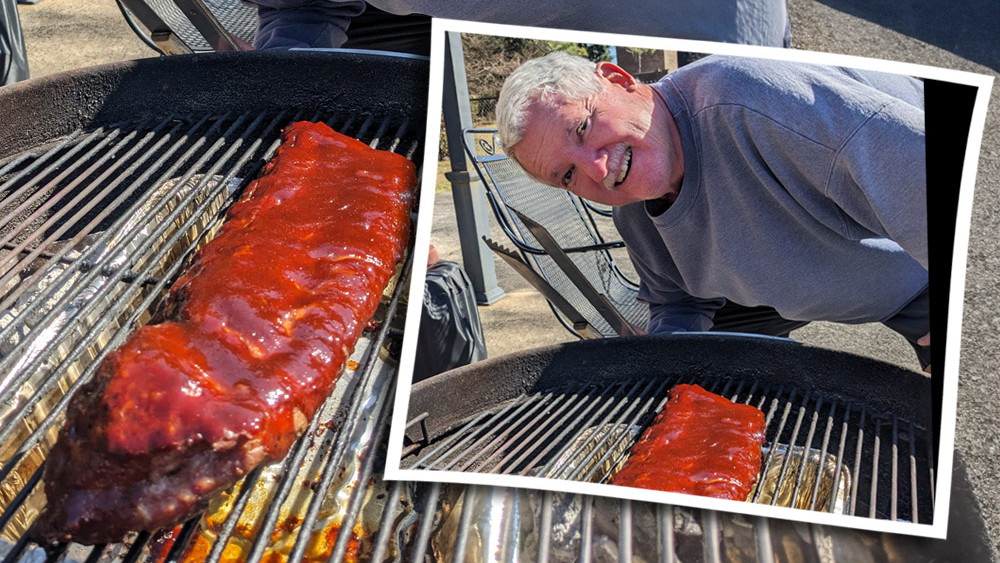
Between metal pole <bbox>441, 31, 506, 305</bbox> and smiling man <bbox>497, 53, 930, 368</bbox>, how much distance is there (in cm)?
178

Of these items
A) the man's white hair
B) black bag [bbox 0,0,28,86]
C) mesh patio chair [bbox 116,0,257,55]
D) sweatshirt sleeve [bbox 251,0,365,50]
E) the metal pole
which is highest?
the man's white hair

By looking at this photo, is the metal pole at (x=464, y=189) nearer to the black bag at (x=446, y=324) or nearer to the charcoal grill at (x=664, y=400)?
the black bag at (x=446, y=324)

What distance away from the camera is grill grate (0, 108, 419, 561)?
1024 millimetres

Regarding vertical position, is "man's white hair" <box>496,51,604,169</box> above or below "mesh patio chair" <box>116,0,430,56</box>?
above

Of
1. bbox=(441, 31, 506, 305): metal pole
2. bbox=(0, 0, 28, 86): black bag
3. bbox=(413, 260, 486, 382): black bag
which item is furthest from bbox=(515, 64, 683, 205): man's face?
bbox=(0, 0, 28, 86): black bag

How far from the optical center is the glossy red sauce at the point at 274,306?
921mm

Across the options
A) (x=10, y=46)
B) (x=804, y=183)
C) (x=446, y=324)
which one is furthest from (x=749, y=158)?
(x=10, y=46)

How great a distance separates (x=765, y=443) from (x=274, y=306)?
82 cm

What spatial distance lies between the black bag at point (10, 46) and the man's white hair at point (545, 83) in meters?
3.43

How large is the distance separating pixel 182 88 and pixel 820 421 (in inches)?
57.9

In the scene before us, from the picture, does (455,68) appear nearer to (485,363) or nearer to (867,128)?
(485,363)

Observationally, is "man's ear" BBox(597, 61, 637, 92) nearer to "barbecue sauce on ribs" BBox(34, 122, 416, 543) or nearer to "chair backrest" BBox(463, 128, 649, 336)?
"barbecue sauce on ribs" BBox(34, 122, 416, 543)

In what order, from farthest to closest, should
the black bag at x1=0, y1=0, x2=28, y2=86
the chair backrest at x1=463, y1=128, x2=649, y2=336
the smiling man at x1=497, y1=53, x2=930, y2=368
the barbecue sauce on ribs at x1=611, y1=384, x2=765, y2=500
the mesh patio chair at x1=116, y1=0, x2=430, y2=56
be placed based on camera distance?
1. the black bag at x1=0, y1=0, x2=28, y2=86
2. the mesh patio chair at x1=116, y1=0, x2=430, y2=56
3. the chair backrest at x1=463, y1=128, x2=649, y2=336
4. the barbecue sauce on ribs at x1=611, y1=384, x2=765, y2=500
5. the smiling man at x1=497, y1=53, x2=930, y2=368

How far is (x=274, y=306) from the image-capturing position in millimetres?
1088
